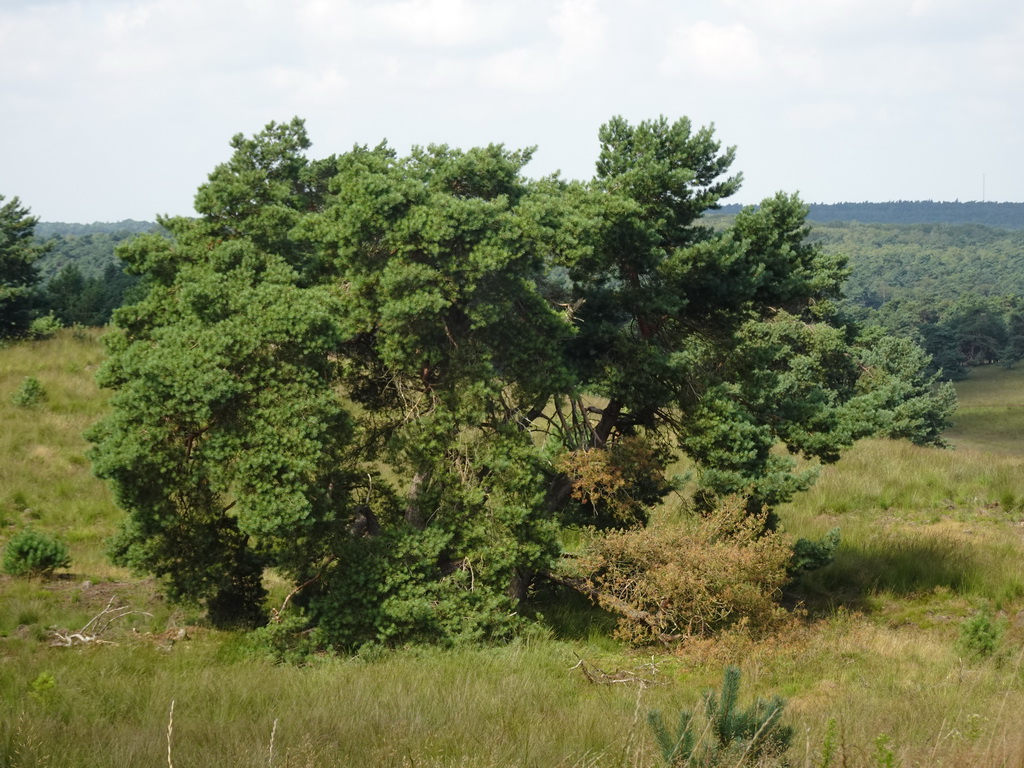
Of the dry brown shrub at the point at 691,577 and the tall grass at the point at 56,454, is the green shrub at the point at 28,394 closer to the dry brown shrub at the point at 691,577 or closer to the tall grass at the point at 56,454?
the tall grass at the point at 56,454

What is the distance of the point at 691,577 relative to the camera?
1269 cm

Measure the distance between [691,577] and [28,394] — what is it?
20.1m

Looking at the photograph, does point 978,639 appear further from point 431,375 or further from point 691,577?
point 431,375

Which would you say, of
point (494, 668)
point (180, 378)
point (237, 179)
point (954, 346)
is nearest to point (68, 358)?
point (237, 179)

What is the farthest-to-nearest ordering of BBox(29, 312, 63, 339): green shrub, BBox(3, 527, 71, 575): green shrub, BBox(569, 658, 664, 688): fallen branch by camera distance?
BBox(29, 312, 63, 339): green shrub, BBox(3, 527, 71, 575): green shrub, BBox(569, 658, 664, 688): fallen branch

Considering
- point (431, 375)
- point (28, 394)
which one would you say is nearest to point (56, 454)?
point (28, 394)

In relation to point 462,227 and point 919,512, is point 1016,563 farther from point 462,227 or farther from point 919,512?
point 462,227

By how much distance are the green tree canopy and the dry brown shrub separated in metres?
0.96

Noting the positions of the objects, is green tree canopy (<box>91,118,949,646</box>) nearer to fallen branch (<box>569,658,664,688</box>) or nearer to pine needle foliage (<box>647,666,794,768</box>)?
fallen branch (<box>569,658,664,688</box>)

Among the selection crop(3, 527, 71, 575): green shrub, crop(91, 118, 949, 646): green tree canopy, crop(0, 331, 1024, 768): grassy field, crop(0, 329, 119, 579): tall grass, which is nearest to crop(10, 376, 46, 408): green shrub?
crop(0, 329, 119, 579): tall grass

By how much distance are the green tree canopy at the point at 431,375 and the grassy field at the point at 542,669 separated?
1.39 m

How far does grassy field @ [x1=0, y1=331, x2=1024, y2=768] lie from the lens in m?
5.88

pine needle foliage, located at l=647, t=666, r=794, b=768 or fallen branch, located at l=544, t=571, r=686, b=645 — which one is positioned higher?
pine needle foliage, located at l=647, t=666, r=794, b=768

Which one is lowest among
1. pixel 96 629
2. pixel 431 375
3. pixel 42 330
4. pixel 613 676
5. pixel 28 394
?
pixel 613 676
